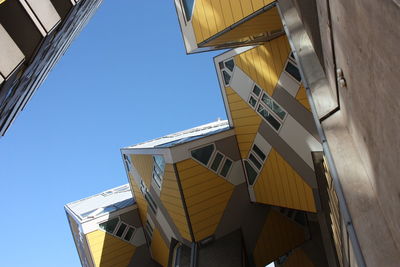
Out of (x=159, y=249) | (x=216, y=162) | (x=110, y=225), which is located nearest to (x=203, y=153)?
(x=216, y=162)

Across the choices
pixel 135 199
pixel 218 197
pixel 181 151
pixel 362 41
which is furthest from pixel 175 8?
pixel 135 199

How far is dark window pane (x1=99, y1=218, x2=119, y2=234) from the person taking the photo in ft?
45.9

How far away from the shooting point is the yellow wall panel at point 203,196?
33.5ft

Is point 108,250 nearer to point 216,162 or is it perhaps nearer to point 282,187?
point 216,162

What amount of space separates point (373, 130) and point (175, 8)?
8678 millimetres

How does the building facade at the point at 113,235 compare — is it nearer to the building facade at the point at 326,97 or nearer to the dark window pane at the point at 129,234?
the dark window pane at the point at 129,234

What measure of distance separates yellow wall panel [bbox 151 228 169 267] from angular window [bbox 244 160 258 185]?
5243 mm

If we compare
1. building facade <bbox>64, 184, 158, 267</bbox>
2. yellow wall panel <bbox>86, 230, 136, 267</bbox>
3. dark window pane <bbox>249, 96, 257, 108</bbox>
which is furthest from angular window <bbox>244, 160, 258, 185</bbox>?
yellow wall panel <bbox>86, 230, 136, 267</bbox>

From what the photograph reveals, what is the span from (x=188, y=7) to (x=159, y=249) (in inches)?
440

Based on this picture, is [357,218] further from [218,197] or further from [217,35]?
[218,197]

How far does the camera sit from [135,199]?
50.8 ft

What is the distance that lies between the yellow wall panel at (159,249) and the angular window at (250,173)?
5243 mm

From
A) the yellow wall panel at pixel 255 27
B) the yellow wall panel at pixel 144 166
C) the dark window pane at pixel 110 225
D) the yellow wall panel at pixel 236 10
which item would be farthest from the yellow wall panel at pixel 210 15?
the dark window pane at pixel 110 225

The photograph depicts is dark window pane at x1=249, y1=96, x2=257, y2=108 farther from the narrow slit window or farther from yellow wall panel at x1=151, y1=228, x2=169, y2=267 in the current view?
yellow wall panel at x1=151, y1=228, x2=169, y2=267
